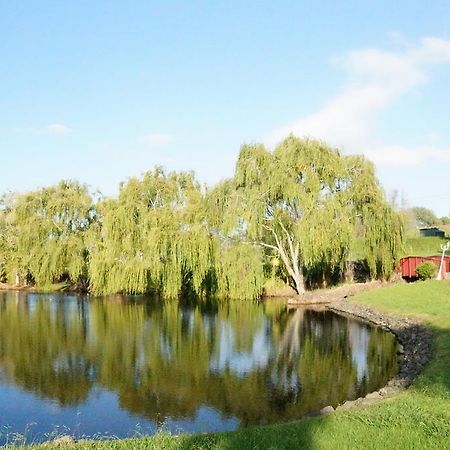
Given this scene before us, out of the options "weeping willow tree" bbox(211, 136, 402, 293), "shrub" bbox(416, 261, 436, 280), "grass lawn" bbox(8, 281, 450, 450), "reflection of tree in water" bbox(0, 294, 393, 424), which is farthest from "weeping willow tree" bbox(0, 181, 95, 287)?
"grass lawn" bbox(8, 281, 450, 450)

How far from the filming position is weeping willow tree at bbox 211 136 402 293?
31.5m

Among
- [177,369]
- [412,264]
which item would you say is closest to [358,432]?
[177,369]

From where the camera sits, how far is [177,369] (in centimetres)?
1617

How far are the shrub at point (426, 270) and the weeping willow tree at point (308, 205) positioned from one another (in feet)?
5.64

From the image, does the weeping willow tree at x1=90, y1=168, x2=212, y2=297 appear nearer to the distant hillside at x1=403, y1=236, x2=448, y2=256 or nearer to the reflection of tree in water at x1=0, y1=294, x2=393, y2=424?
the reflection of tree in water at x1=0, y1=294, x2=393, y2=424

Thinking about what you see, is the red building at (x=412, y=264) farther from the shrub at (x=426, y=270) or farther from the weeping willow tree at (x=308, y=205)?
the weeping willow tree at (x=308, y=205)

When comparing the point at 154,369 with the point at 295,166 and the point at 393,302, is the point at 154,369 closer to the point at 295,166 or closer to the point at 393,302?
the point at 393,302

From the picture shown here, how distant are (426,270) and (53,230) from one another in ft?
87.1

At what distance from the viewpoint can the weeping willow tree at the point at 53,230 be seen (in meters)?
39.3

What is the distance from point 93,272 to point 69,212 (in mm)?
7448

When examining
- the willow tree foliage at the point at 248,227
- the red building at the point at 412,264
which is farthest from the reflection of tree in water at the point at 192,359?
the red building at the point at 412,264

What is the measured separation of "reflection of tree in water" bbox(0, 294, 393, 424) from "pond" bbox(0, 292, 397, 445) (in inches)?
1.5

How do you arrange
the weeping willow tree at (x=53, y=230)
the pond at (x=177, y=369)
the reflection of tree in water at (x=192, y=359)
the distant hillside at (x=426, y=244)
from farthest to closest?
the distant hillside at (x=426, y=244) → the weeping willow tree at (x=53, y=230) → the reflection of tree in water at (x=192, y=359) → the pond at (x=177, y=369)

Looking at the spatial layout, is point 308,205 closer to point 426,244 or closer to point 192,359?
point 192,359
